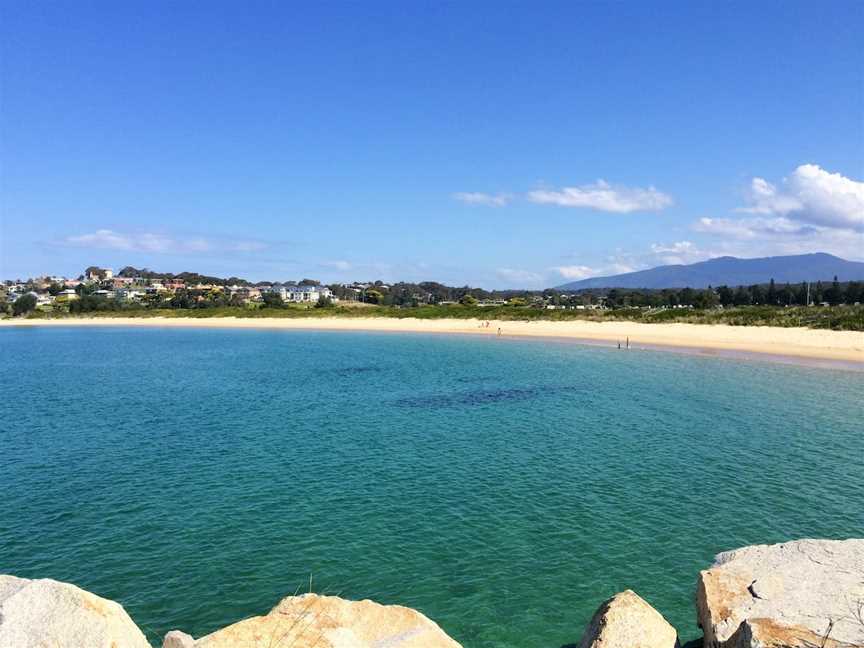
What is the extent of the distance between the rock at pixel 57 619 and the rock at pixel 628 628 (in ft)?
16.9

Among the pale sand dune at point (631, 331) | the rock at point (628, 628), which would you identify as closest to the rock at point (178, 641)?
the rock at point (628, 628)

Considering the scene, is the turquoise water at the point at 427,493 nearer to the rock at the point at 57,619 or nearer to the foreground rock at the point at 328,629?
the foreground rock at the point at 328,629

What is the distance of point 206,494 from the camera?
14.7 meters

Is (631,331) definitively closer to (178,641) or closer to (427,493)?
(427,493)

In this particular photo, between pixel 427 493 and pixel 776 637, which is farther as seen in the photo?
pixel 427 493

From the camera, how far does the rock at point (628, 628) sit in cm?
610

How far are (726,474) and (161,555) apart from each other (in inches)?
601

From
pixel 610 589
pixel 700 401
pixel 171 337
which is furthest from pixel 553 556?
pixel 171 337

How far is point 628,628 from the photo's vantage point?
20.4 feet

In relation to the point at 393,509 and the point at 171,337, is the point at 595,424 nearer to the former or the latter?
the point at 393,509

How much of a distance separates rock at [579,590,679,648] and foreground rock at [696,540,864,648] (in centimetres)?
51

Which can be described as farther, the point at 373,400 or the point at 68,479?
the point at 373,400

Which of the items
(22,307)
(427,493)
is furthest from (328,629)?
(22,307)

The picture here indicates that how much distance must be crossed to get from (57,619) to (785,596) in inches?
312
